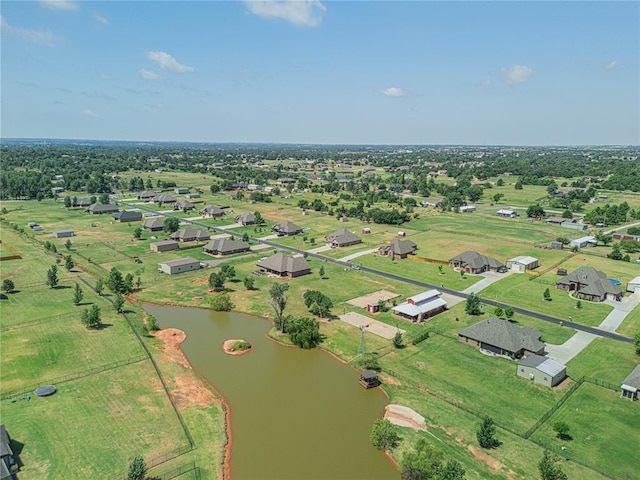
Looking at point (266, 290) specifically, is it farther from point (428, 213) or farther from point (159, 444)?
point (428, 213)

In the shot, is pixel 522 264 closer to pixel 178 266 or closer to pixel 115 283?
pixel 178 266

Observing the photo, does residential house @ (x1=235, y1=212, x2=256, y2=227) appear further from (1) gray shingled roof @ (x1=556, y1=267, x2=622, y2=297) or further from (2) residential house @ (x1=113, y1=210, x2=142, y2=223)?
(1) gray shingled roof @ (x1=556, y1=267, x2=622, y2=297)

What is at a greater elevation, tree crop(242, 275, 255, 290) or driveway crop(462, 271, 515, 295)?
Result: tree crop(242, 275, 255, 290)

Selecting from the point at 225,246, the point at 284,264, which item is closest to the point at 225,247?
the point at 225,246

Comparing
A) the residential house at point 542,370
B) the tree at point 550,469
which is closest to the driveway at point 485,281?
the residential house at point 542,370

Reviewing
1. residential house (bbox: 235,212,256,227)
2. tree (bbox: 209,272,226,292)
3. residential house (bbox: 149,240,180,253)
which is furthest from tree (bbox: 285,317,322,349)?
residential house (bbox: 235,212,256,227)

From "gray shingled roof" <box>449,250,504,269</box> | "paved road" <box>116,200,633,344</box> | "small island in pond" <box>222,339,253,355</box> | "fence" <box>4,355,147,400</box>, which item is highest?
"gray shingled roof" <box>449,250,504,269</box>

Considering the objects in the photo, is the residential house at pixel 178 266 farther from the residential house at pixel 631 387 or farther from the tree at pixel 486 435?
the residential house at pixel 631 387
